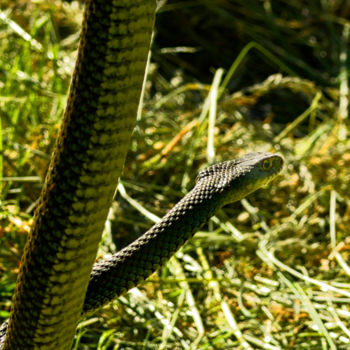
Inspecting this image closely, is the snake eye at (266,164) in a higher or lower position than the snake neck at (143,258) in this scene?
higher

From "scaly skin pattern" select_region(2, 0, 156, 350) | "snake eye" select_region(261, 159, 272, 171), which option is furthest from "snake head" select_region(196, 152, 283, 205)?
"scaly skin pattern" select_region(2, 0, 156, 350)

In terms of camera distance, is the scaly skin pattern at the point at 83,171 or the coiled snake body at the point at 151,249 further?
the coiled snake body at the point at 151,249

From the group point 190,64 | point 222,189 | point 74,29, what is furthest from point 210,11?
point 222,189

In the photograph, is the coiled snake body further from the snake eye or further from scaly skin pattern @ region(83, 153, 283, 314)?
the snake eye

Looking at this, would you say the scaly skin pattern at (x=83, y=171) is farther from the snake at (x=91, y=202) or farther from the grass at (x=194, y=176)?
the grass at (x=194, y=176)

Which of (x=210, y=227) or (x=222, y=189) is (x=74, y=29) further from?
(x=222, y=189)

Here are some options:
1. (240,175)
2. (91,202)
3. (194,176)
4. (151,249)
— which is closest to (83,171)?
(91,202)

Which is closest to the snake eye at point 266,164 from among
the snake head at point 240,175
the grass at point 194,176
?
the snake head at point 240,175
